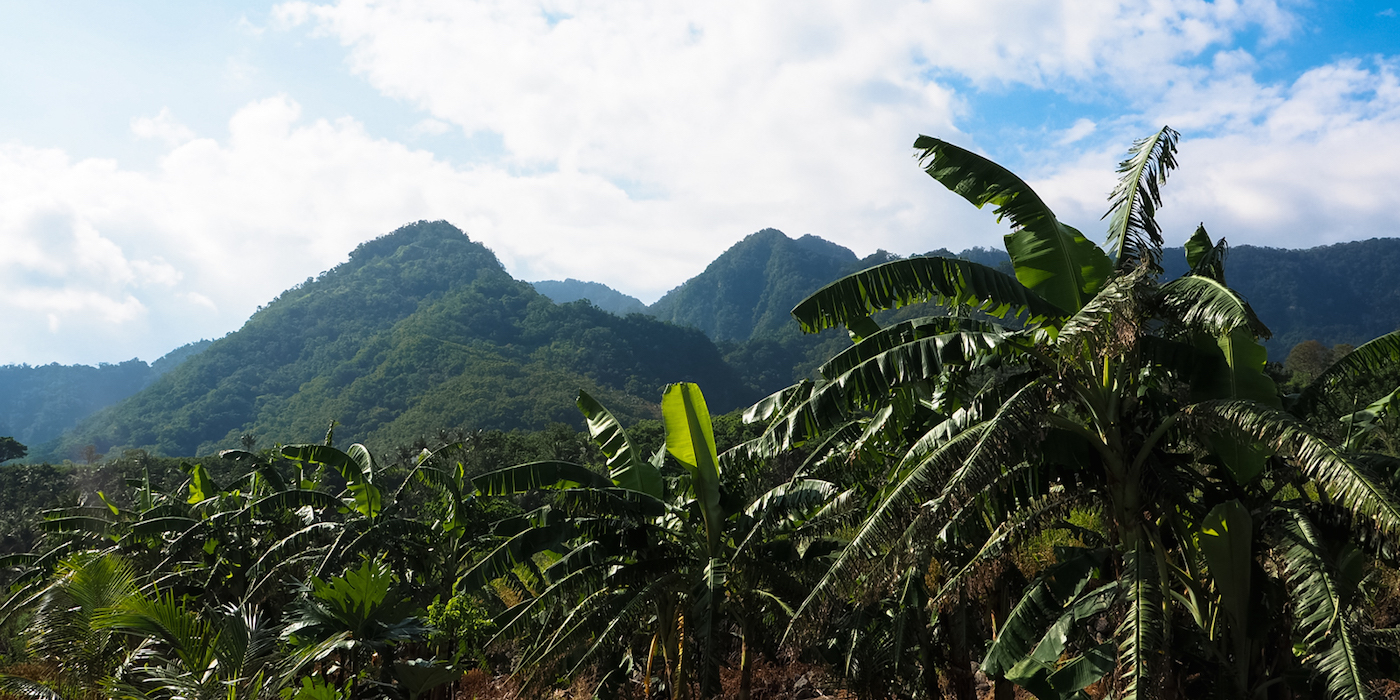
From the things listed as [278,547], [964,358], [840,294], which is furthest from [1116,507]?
[278,547]

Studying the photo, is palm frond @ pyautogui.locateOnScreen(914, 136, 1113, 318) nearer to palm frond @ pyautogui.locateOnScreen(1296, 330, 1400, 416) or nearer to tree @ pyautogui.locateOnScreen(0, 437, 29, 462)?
palm frond @ pyautogui.locateOnScreen(1296, 330, 1400, 416)

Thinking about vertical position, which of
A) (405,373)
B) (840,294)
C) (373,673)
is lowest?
(373,673)

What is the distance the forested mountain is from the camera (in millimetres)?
133000

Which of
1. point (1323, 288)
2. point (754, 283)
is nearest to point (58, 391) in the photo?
point (754, 283)

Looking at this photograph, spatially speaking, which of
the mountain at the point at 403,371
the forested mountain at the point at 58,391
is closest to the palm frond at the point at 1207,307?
the mountain at the point at 403,371

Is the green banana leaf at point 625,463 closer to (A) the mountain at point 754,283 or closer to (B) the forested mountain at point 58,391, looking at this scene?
(A) the mountain at point 754,283

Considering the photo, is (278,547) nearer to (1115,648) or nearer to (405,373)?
(1115,648)

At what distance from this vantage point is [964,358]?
220 inches

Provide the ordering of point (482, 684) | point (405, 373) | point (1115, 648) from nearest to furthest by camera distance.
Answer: point (1115, 648) → point (482, 684) → point (405, 373)

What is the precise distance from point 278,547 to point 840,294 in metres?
9.09

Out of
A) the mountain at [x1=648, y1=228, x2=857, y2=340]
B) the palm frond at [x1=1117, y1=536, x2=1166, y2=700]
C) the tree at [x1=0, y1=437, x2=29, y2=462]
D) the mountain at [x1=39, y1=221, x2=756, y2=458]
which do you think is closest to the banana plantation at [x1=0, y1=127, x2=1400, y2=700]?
the palm frond at [x1=1117, y1=536, x2=1166, y2=700]

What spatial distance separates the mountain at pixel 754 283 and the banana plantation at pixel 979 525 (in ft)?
447

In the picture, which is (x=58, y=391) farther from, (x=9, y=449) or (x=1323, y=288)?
(x=1323, y=288)

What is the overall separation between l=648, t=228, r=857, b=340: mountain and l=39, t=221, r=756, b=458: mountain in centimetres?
3755
